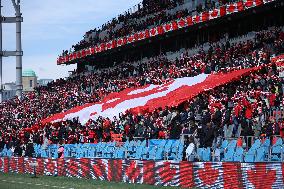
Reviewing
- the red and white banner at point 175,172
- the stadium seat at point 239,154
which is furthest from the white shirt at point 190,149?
the stadium seat at point 239,154

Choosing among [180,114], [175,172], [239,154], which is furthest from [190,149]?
[180,114]

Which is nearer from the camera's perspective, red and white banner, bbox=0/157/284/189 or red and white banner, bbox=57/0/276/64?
red and white banner, bbox=0/157/284/189

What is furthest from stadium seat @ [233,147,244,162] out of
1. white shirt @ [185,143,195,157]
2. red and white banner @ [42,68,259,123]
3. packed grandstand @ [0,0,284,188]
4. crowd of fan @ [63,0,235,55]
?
crowd of fan @ [63,0,235,55]

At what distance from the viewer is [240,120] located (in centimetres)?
2195

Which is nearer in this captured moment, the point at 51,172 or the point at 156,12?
the point at 51,172

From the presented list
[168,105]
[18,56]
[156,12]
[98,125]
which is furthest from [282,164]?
[18,56]

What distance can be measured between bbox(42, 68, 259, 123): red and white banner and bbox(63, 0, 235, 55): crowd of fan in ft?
29.8

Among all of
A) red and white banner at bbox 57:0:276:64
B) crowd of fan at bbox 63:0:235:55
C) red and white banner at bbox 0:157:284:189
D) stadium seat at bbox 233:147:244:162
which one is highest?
crowd of fan at bbox 63:0:235:55

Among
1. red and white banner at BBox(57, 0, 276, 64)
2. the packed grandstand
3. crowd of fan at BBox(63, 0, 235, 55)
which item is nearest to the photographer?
the packed grandstand

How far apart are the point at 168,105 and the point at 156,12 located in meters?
27.0

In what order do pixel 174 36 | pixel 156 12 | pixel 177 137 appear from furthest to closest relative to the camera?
pixel 156 12 < pixel 174 36 < pixel 177 137

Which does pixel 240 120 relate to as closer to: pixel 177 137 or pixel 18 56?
pixel 177 137

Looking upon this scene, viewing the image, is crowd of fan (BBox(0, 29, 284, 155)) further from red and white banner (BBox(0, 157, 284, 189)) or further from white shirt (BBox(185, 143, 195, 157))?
red and white banner (BBox(0, 157, 284, 189))

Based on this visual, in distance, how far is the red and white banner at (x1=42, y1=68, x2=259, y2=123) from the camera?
104 ft
